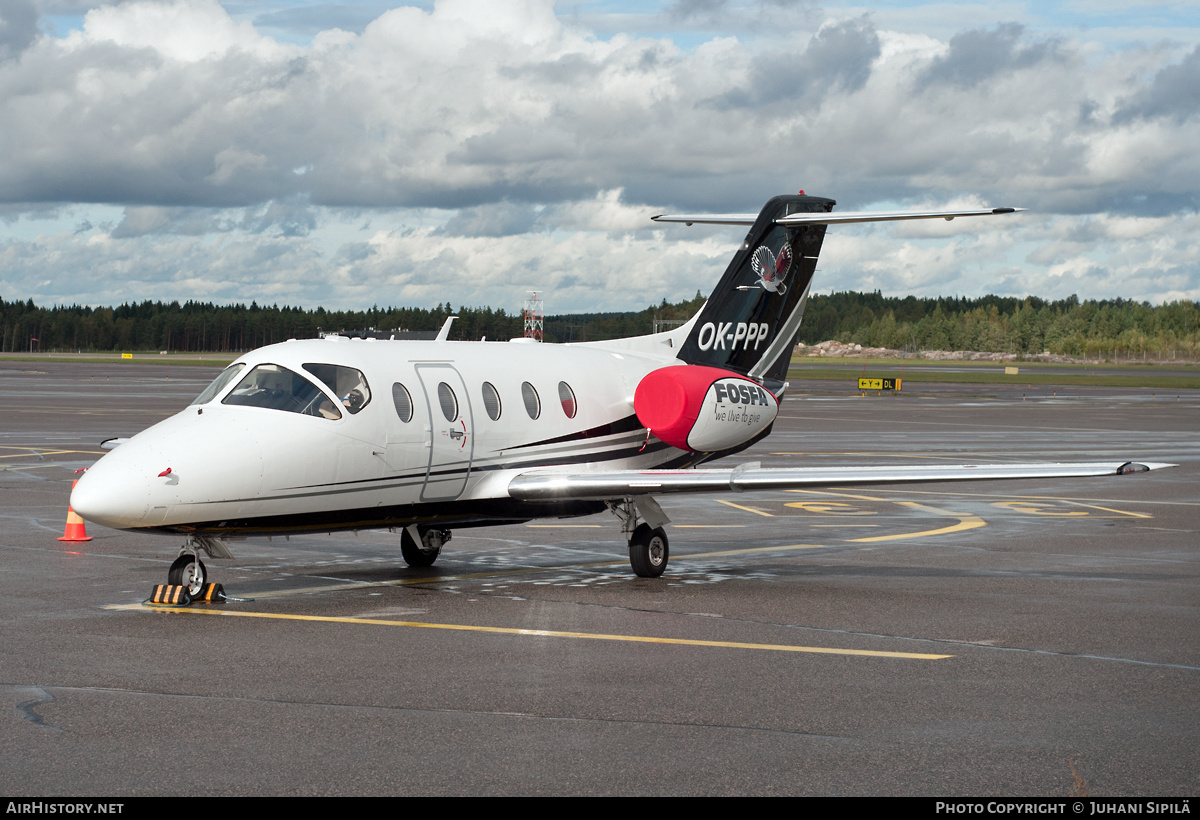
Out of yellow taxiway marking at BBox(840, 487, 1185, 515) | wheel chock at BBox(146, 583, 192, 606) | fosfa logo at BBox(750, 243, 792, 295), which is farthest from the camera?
yellow taxiway marking at BBox(840, 487, 1185, 515)

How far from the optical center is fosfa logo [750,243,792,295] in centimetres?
1991

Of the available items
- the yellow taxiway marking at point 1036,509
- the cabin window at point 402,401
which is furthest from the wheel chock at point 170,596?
the yellow taxiway marking at point 1036,509

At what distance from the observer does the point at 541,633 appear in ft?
40.3

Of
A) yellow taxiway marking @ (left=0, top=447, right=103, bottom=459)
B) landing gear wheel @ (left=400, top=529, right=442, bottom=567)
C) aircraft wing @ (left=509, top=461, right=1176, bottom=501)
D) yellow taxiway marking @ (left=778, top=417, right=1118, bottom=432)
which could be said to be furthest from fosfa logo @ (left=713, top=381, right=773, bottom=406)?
yellow taxiway marking @ (left=778, top=417, right=1118, bottom=432)

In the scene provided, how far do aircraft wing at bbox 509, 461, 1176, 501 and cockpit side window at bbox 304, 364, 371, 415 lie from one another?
233 centimetres

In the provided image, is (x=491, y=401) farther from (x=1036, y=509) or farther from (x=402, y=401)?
(x=1036, y=509)

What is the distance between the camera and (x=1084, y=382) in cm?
10912

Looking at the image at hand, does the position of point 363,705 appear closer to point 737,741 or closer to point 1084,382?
point 737,741

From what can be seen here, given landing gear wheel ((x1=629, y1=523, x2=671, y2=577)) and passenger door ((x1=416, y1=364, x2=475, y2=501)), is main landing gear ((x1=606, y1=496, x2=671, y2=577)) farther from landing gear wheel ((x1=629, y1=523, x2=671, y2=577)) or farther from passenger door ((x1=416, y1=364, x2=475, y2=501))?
passenger door ((x1=416, y1=364, x2=475, y2=501))

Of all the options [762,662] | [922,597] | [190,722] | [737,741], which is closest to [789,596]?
[922,597]

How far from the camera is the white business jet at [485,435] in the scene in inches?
516

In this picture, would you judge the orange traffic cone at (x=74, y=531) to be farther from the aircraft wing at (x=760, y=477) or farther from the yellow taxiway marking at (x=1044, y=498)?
the yellow taxiway marking at (x=1044, y=498)

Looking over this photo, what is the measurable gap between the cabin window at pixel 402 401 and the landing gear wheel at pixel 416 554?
7.71 feet

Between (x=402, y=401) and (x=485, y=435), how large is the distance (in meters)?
1.32
